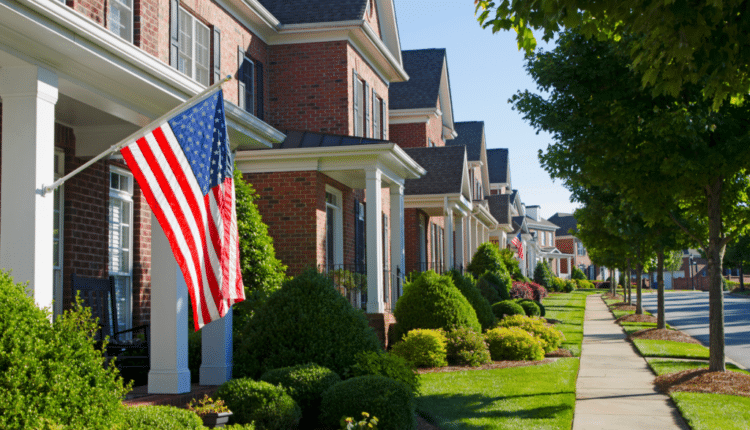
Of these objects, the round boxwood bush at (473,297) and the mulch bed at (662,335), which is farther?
the mulch bed at (662,335)

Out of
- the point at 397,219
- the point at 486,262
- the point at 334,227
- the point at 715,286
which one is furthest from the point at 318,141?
the point at 486,262

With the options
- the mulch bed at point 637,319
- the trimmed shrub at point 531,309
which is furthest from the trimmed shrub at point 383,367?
the mulch bed at point 637,319

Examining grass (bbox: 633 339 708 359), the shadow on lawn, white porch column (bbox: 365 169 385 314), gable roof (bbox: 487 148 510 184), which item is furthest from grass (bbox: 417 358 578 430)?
gable roof (bbox: 487 148 510 184)

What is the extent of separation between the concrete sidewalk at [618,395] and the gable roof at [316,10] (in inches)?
360

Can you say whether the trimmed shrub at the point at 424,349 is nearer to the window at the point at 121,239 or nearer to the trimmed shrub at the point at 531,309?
the window at the point at 121,239

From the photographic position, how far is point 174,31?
12281 millimetres

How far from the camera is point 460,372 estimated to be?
1300 centimetres

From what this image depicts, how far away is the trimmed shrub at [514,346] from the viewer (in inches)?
583

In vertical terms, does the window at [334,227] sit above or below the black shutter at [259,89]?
below

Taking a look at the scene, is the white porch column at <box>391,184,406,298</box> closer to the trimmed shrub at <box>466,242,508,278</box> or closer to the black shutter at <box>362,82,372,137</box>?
the black shutter at <box>362,82,372,137</box>

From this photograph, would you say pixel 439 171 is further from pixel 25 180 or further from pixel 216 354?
pixel 25 180

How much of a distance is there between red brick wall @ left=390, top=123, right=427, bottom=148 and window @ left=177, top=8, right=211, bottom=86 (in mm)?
13047

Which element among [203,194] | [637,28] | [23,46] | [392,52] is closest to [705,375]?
[637,28]

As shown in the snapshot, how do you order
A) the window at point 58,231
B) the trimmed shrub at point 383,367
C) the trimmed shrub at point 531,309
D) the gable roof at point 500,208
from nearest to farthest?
the trimmed shrub at point 383,367 < the window at point 58,231 < the trimmed shrub at point 531,309 < the gable roof at point 500,208
